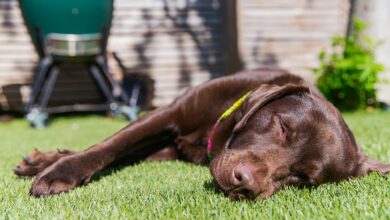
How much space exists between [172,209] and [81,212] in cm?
37

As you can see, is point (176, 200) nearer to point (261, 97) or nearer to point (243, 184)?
point (243, 184)

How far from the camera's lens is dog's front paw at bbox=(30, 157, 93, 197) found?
7.95ft

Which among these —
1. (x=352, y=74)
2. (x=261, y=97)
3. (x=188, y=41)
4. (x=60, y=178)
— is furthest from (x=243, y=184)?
(x=188, y=41)

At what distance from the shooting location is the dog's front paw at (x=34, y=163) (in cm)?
294

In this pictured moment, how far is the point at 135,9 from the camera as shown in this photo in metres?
7.77

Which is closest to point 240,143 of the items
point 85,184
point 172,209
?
point 172,209

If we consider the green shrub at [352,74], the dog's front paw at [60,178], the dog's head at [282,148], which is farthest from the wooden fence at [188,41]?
the dog's head at [282,148]

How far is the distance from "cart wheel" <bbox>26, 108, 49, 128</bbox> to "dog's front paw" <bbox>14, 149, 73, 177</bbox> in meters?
3.10

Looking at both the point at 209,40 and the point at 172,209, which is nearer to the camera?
the point at 172,209

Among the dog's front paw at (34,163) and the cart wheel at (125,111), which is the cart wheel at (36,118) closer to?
the cart wheel at (125,111)

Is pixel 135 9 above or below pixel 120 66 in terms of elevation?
above

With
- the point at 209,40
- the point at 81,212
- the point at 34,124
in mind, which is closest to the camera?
the point at 81,212

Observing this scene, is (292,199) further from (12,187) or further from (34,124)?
(34,124)

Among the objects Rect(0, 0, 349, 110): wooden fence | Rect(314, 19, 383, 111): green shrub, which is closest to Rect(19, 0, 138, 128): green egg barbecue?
Rect(0, 0, 349, 110): wooden fence
